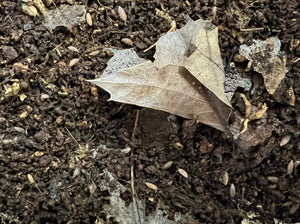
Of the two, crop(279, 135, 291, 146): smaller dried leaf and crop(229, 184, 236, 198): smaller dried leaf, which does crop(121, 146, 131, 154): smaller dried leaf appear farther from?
crop(279, 135, 291, 146): smaller dried leaf

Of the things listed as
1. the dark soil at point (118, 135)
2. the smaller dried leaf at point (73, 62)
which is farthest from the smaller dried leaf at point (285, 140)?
the smaller dried leaf at point (73, 62)

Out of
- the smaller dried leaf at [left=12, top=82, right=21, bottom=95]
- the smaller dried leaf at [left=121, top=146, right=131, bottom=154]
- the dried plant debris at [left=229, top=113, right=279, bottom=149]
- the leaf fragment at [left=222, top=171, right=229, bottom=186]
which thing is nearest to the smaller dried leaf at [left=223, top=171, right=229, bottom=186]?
the leaf fragment at [left=222, top=171, right=229, bottom=186]

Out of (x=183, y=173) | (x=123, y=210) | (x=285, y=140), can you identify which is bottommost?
(x=123, y=210)

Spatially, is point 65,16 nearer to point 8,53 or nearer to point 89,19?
point 89,19

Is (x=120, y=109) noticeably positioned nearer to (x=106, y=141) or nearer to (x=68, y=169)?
(x=106, y=141)

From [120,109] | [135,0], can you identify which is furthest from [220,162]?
[135,0]

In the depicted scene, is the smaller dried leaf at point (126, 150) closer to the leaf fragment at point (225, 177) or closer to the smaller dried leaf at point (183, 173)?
the smaller dried leaf at point (183, 173)

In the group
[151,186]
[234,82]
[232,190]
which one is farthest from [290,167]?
[151,186]
